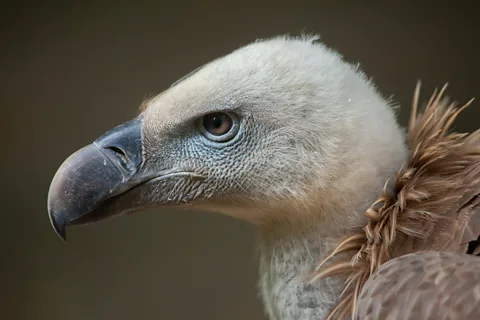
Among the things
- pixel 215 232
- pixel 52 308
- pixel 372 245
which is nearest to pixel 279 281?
pixel 372 245

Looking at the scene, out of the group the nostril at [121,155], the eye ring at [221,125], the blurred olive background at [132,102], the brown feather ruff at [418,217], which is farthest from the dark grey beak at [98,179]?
the blurred olive background at [132,102]

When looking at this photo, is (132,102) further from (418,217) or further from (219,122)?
(418,217)

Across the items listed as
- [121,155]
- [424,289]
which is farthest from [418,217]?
[121,155]

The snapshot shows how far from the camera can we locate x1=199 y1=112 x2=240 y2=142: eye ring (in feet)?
4.09

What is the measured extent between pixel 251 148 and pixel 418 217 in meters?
0.34

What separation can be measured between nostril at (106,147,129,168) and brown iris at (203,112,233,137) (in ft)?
0.57

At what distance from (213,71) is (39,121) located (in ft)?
6.23

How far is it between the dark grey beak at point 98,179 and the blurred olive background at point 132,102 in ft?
5.41

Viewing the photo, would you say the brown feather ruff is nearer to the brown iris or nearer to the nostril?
the brown iris

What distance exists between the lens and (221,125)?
49.2 inches

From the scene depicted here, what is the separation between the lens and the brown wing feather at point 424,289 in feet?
3.11

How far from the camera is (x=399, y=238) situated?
3.77 feet

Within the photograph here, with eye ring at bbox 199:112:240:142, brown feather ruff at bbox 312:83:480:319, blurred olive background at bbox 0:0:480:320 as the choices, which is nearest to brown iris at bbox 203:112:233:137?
eye ring at bbox 199:112:240:142

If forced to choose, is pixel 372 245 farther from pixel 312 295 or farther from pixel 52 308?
pixel 52 308
